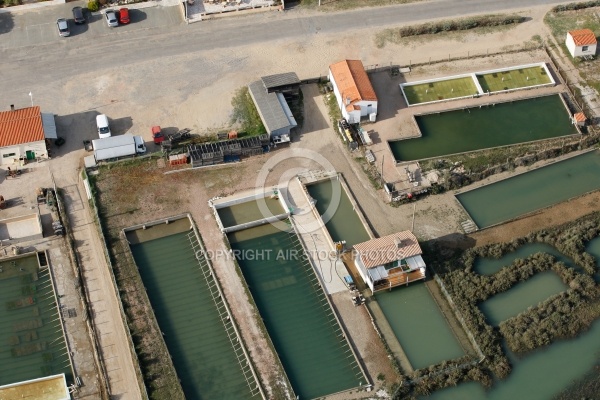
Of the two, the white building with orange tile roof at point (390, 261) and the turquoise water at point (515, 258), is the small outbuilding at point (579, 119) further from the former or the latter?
the white building with orange tile roof at point (390, 261)

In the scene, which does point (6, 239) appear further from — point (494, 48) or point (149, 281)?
point (494, 48)

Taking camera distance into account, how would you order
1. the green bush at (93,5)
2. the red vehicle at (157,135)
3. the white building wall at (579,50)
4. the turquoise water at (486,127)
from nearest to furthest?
1. the red vehicle at (157,135)
2. the turquoise water at (486,127)
3. the white building wall at (579,50)
4. the green bush at (93,5)

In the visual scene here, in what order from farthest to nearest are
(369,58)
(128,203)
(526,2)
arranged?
(526,2) < (369,58) < (128,203)

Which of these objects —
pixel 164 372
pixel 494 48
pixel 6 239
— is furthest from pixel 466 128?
pixel 6 239

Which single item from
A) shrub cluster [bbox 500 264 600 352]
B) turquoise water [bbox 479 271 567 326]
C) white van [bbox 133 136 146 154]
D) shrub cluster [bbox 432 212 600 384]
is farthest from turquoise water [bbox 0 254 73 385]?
shrub cluster [bbox 500 264 600 352]

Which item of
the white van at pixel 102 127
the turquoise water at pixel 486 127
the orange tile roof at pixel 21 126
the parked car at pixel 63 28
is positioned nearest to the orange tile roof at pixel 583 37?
the turquoise water at pixel 486 127
